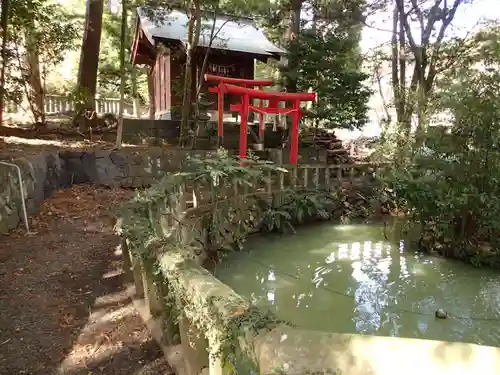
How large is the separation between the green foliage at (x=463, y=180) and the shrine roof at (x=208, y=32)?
6940 mm

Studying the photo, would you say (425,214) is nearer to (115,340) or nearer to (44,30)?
(115,340)

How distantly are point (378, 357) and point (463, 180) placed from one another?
733 centimetres

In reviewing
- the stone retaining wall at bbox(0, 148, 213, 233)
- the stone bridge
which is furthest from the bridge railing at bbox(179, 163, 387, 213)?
the stone bridge

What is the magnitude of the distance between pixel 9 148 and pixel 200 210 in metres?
4.22

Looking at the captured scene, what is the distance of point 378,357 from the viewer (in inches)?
58.4

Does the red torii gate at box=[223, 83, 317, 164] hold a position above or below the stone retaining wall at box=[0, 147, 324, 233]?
above

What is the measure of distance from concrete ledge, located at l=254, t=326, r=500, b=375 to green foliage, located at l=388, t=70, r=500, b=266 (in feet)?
22.7

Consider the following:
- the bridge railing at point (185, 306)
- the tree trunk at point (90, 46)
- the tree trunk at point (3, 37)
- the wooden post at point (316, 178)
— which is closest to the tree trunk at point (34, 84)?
the tree trunk at point (3, 37)

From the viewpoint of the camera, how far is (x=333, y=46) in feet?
41.9

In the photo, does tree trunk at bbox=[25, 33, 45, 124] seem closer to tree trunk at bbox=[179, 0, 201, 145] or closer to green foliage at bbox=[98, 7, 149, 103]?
green foliage at bbox=[98, 7, 149, 103]

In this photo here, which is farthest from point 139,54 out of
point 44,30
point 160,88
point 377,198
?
point 377,198

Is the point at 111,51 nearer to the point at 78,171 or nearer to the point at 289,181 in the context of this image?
the point at 78,171

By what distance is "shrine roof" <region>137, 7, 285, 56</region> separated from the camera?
1247 centimetres

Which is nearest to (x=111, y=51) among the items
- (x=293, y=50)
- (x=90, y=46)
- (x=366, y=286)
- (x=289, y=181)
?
(x=90, y=46)
